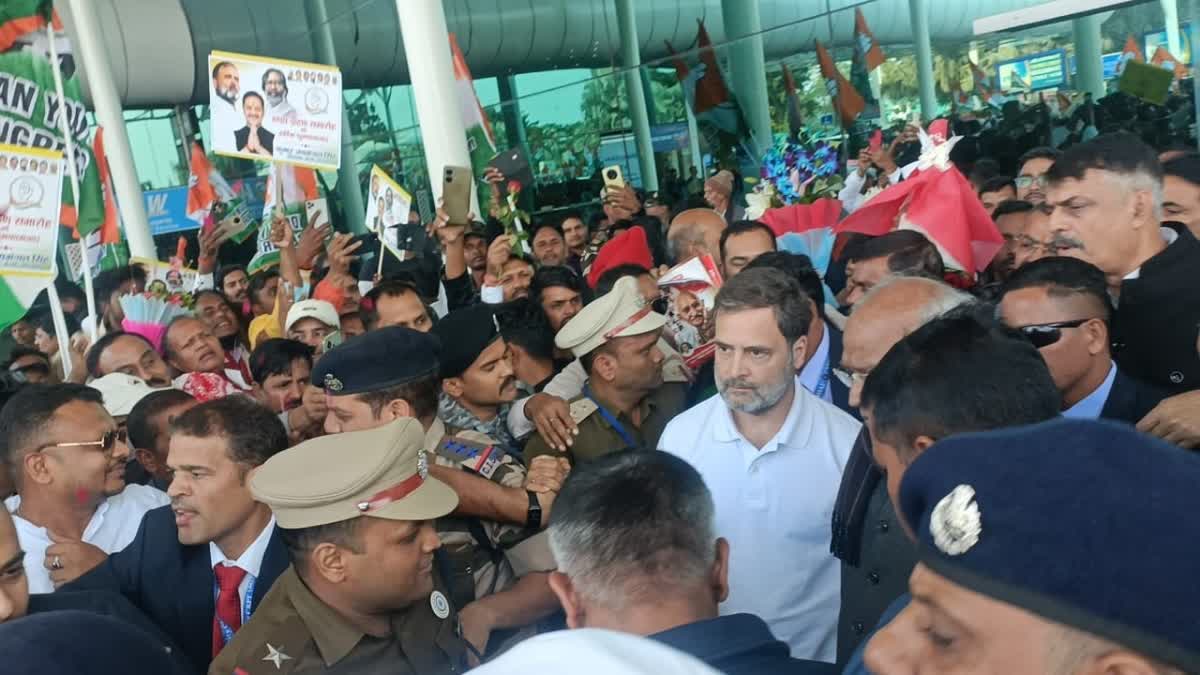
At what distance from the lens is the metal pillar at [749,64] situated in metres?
11.2

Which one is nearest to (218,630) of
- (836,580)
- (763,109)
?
(836,580)

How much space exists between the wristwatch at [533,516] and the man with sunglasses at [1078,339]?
1.44 m

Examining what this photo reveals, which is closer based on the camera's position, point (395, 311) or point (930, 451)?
point (930, 451)

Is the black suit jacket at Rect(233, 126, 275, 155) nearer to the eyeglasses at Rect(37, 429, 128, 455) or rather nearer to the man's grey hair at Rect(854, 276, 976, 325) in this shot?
the eyeglasses at Rect(37, 429, 128, 455)

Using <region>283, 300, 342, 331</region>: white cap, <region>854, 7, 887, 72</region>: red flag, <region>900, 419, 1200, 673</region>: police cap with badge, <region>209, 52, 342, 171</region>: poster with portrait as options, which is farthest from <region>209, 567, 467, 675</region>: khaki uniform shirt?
<region>854, 7, 887, 72</region>: red flag

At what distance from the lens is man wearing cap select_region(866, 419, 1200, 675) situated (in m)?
1.09

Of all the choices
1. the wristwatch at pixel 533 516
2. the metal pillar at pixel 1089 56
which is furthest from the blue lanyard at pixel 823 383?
the metal pillar at pixel 1089 56

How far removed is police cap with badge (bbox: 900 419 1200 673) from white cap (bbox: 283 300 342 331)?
5487mm

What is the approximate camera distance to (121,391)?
4.91 m

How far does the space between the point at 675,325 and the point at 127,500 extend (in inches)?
97.4

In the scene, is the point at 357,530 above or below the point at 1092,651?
below

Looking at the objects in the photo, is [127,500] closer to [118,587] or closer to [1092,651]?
[118,587]

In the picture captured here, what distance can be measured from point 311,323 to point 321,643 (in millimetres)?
4064

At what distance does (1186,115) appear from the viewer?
7520mm
